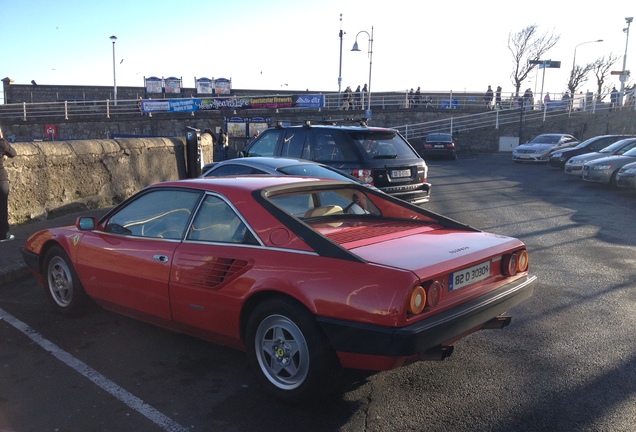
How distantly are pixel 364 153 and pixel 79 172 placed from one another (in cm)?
→ 538

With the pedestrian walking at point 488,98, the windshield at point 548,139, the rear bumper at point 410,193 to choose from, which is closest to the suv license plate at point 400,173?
the rear bumper at point 410,193

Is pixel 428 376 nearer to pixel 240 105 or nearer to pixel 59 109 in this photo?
pixel 240 105

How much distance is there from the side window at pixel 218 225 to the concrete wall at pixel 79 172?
248 inches

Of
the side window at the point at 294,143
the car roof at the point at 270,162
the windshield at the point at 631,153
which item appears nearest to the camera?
the car roof at the point at 270,162

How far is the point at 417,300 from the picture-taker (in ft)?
11.1

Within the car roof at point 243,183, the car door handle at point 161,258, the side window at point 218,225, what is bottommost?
the car door handle at point 161,258

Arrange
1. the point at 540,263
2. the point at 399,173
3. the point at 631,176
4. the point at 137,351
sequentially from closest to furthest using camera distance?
the point at 137,351 → the point at 540,263 → the point at 399,173 → the point at 631,176

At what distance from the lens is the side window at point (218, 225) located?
4.02m

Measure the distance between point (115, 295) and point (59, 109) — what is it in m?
39.2

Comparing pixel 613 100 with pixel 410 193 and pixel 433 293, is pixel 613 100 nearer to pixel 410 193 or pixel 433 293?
pixel 410 193

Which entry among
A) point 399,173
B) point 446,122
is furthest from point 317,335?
point 446,122

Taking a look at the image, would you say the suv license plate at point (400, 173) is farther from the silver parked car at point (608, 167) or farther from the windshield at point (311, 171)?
the silver parked car at point (608, 167)

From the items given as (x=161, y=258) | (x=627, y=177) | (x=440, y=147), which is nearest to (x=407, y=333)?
(x=161, y=258)

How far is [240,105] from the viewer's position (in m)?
38.5
